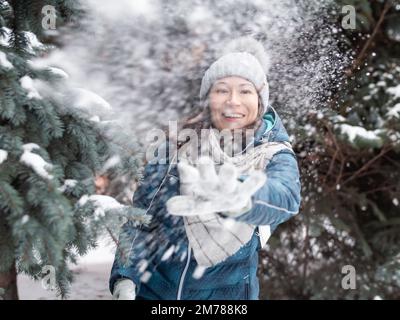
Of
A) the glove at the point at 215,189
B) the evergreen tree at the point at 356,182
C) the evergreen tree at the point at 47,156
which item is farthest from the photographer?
the evergreen tree at the point at 356,182

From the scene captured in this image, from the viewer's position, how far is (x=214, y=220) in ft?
4.25

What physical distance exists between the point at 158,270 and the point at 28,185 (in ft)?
1.46

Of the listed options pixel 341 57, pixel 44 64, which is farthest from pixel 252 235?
pixel 341 57

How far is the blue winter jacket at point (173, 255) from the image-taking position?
1.36 metres

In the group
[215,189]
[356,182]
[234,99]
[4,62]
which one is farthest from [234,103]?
[356,182]

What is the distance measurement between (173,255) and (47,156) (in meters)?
0.43

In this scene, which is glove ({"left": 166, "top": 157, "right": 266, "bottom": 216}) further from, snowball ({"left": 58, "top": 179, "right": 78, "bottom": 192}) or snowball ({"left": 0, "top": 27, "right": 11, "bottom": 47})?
snowball ({"left": 0, "top": 27, "right": 11, "bottom": 47})

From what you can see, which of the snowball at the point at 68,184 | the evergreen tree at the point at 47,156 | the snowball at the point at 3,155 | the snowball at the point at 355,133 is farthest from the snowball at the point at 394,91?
the snowball at the point at 3,155

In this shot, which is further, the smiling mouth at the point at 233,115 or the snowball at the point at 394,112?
the snowball at the point at 394,112

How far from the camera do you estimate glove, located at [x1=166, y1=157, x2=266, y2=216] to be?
98cm

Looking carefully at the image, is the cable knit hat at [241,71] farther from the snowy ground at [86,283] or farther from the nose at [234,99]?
the snowy ground at [86,283]

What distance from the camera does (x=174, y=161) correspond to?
143 cm

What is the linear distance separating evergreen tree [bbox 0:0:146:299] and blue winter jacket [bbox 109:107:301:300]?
10 cm

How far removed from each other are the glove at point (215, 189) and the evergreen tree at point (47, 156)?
246mm
